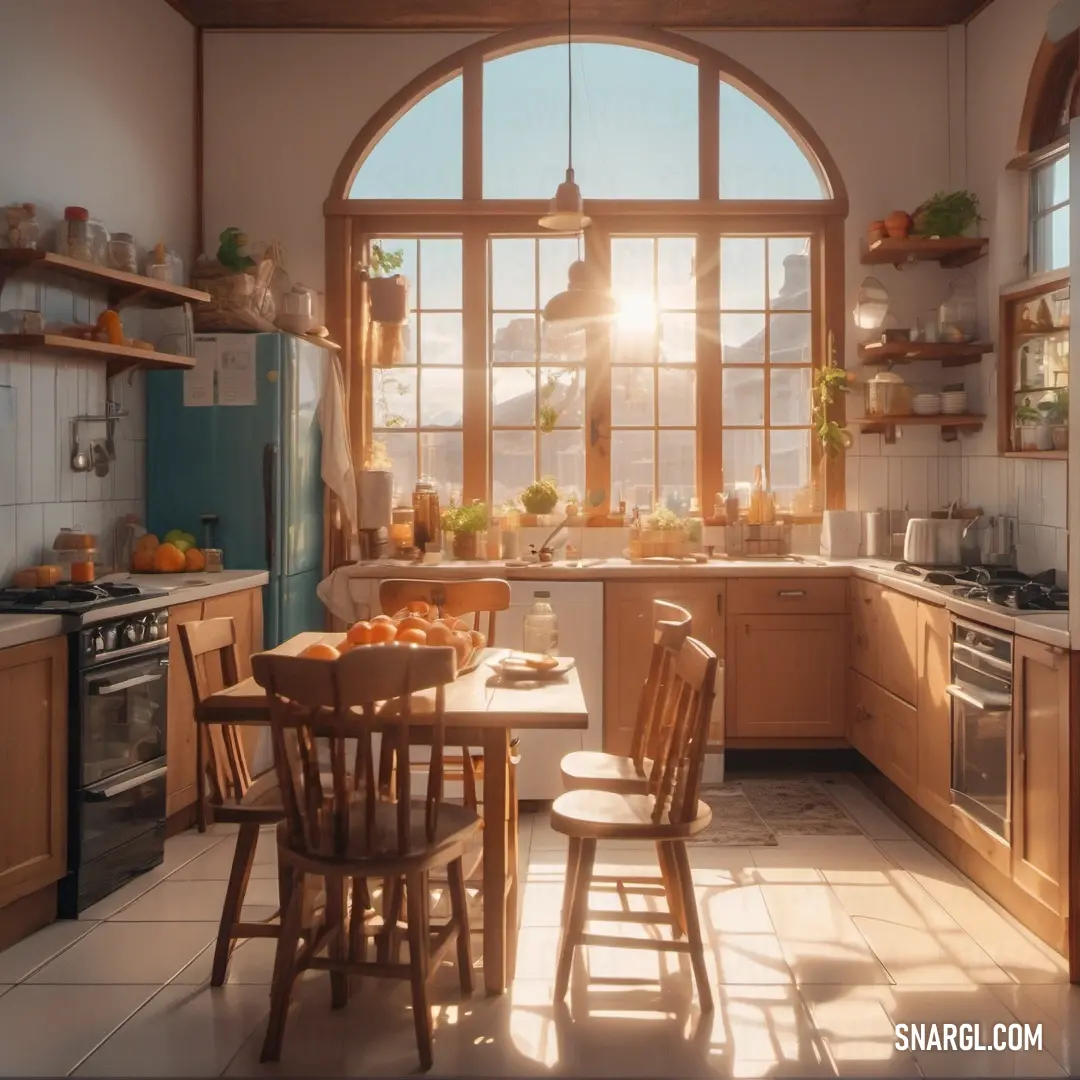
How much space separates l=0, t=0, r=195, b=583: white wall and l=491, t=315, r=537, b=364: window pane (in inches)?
61.7

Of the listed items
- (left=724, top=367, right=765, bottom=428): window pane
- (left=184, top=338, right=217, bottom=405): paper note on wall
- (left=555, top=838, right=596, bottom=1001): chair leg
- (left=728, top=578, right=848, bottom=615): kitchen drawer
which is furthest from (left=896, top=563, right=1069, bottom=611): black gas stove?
(left=184, top=338, right=217, bottom=405): paper note on wall

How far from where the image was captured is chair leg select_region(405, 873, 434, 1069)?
2502 mm

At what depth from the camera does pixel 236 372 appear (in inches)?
190

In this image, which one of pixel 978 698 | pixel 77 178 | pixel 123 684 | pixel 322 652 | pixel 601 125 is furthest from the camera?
pixel 601 125

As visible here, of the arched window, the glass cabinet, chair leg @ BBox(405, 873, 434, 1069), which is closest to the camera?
chair leg @ BBox(405, 873, 434, 1069)

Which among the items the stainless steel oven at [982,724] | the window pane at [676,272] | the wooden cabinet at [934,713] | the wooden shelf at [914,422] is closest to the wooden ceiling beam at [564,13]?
the window pane at [676,272]

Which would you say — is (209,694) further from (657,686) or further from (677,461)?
(677,461)

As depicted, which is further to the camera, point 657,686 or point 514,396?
point 514,396

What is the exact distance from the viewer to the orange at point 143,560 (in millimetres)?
4648

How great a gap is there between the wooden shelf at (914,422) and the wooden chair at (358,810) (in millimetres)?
3311

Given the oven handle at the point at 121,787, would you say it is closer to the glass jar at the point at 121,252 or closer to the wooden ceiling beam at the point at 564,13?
the glass jar at the point at 121,252

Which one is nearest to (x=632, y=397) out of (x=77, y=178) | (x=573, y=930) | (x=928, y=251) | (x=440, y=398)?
(x=440, y=398)

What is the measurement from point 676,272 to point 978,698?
2933mm

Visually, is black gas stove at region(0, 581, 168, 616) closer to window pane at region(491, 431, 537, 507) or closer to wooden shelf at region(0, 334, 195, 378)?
wooden shelf at region(0, 334, 195, 378)
